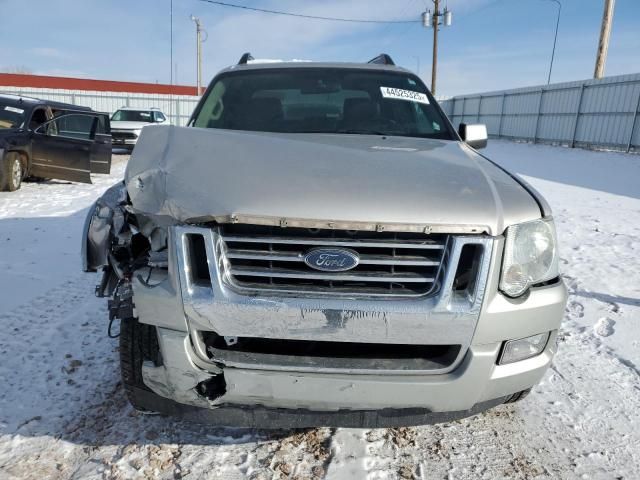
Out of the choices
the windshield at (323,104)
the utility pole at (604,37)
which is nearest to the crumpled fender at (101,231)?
the windshield at (323,104)

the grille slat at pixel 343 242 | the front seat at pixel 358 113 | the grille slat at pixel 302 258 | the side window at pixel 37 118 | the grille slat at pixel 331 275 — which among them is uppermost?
the front seat at pixel 358 113

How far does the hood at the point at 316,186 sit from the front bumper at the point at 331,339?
165mm

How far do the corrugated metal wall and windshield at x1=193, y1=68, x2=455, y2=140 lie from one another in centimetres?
2380

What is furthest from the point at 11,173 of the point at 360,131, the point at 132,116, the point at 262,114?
the point at 132,116

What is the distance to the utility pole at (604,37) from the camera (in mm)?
16266

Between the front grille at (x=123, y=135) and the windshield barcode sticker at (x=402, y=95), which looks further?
the front grille at (x=123, y=135)

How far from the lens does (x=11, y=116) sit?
7.91m

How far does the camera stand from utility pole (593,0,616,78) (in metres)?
16.3

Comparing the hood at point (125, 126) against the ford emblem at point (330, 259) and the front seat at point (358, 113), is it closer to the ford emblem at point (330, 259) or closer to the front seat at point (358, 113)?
the front seat at point (358, 113)

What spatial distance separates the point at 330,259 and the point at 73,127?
8.69 metres

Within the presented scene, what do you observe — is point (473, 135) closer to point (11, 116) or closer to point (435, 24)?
point (11, 116)

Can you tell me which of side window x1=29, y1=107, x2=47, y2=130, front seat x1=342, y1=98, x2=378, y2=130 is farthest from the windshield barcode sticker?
side window x1=29, y1=107, x2=47, y2=130

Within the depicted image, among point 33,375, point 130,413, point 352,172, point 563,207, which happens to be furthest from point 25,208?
point 563,207

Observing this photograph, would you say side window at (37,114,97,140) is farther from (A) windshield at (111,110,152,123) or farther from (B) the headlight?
(B) the headlight
